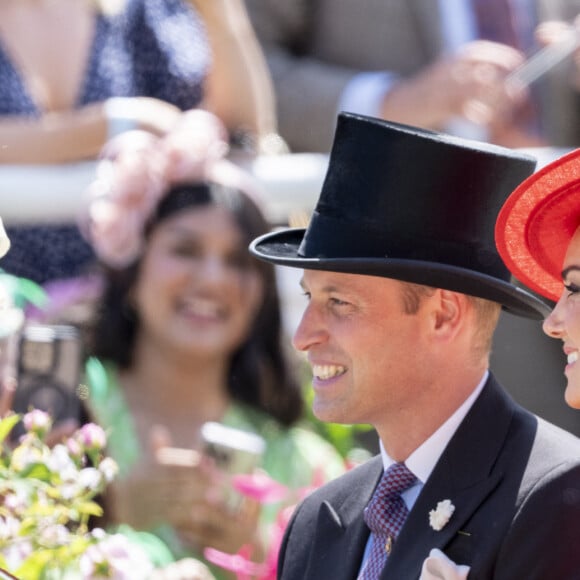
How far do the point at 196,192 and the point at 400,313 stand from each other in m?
1.44

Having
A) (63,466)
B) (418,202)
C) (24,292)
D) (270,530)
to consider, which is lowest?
(270,530)

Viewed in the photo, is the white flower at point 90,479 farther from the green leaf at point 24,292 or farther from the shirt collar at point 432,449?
the green leaf at point 24,292

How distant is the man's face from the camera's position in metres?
3.08

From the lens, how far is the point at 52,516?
3.05 meters

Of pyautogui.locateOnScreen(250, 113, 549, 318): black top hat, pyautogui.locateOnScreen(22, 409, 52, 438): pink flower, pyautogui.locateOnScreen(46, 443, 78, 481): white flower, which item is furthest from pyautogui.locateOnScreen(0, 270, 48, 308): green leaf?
pyautogui.locateOnScreen(250, 113, 549, 318): black top hat

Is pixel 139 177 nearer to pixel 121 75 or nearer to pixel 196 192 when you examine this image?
pixel 196 192

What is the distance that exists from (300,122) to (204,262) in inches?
27.5

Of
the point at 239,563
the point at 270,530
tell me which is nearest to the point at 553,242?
the point at 239,563

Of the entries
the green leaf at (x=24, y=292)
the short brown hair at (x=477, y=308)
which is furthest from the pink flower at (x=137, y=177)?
the short brown hair at (x=477, y=308)

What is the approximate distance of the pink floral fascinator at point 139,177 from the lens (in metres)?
4.30

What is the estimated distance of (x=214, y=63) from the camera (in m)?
4.54

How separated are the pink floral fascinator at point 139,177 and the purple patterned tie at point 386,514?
153cm

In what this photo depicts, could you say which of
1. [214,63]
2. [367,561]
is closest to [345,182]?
[367,561]

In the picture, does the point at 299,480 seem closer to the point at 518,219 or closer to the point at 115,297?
the point at 115,297
